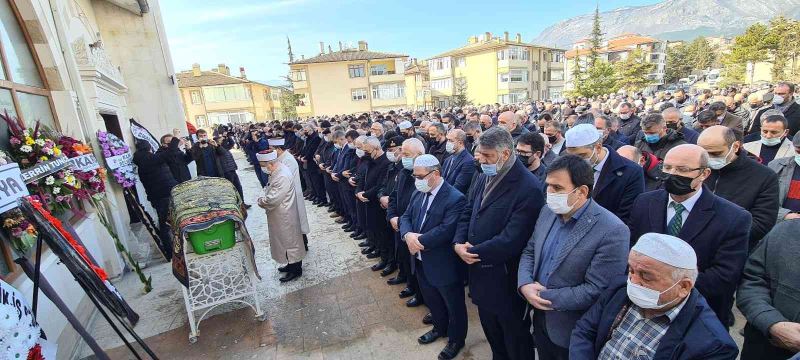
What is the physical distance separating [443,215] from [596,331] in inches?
63.9

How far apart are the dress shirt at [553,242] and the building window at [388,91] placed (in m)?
43.0

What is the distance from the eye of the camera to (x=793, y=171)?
3201 millimetres

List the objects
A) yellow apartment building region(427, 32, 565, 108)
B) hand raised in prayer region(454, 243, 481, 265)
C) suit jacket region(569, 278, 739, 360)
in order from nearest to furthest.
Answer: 1. suit jacket region(569, 278, 739, 360)
2. hand raised in prayer region(454, 243, 481, 265)
3. yellow apartment building region(427, 32, 565, 108)

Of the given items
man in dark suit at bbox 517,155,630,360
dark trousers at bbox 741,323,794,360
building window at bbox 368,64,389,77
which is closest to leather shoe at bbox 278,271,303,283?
man in dark suit at bbox 517,155,630,360

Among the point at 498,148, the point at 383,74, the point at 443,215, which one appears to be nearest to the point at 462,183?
the point at 443,215

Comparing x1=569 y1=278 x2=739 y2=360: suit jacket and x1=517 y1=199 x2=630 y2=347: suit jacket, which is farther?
x1=517 y1=199 x2=630 y2=347: suit jacket

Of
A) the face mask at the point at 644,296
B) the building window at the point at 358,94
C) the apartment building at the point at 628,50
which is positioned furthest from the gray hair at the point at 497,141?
the apartment building at the point at 628,50

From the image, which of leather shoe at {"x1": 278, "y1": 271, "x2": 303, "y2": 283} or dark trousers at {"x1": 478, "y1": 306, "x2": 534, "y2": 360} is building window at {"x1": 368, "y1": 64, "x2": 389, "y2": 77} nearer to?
leather shoe at {"x1": 278, "y1": 271, "x2": 303, "y2": 283}

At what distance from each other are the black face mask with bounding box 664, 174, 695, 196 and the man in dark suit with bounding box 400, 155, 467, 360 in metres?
1.55

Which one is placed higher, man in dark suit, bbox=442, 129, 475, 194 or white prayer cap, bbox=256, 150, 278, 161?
white prayer cap, bbox=256, 150, 278, 161

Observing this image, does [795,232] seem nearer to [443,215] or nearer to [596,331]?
[596,331]

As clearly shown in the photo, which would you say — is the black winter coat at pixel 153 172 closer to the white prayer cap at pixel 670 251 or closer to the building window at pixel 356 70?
the white prayer cap at pixel 670 251

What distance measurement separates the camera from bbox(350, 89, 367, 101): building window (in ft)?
143

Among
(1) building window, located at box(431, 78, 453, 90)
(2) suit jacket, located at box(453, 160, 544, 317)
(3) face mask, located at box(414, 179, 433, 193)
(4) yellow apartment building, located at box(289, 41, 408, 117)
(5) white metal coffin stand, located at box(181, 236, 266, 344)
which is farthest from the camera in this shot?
(1) building window, located at box(431, 78, 453, 90)
